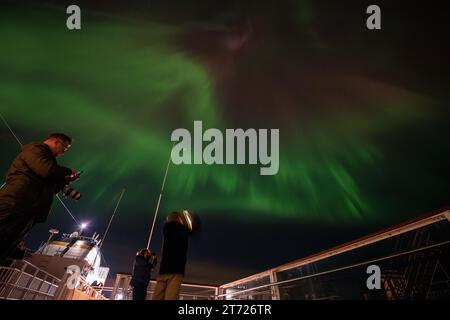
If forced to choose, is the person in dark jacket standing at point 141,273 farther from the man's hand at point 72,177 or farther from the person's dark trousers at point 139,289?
the man's hand at point 72,177

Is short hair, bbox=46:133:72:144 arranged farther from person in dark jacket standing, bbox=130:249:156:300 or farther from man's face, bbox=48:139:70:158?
person in dark jacket standing, bbox=130:249:156:300

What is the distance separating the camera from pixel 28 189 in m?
2.30

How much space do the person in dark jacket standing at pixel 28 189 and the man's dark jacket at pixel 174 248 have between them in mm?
1409

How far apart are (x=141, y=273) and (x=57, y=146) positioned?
3939mm

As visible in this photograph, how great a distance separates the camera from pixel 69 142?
2.85 meters

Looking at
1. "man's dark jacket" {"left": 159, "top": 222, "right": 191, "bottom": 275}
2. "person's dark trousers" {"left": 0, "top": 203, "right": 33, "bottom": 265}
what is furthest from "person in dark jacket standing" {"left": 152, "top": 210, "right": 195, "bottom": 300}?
"person's dark trousers" {"left": 0, "top": 203, "right": 33, "bottom": 265}

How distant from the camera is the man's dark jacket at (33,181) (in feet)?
7.29

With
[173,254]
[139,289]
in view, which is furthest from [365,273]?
[139,289]

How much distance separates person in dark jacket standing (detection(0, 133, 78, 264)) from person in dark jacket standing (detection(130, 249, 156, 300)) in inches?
141

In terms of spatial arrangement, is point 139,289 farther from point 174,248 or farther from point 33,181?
point 33,181

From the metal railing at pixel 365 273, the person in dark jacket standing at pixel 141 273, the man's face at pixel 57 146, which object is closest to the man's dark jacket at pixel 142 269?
the person in dark jacket standing at pixel 141 273
